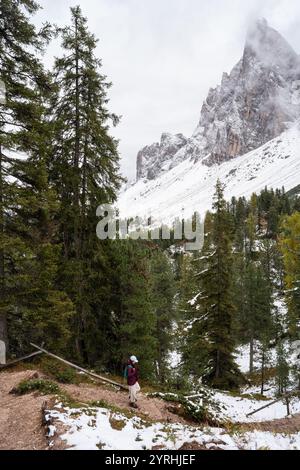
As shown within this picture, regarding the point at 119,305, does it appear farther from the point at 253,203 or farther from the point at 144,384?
the point at 253,203

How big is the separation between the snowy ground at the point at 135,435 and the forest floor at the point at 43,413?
0.20 meters

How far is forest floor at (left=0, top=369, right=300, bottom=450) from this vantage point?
7997 mm

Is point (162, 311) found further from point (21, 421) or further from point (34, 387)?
point (21, 421)

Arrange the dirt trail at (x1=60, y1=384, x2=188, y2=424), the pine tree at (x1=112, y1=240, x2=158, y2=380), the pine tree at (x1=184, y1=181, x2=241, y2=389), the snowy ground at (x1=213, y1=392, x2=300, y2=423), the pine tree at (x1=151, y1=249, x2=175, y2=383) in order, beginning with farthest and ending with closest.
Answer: the pine tree at (x1=151, y1=249, x2=175, y2=383) < the pine tree at (x1=184, y1=181, x2=241, y2=389) < the snowy ground at (x1=213, y1=392, x2=300, y2=423) < the pine tree at (x1=112, y1=240, x2=158, y2=380) < the dirt trail at (x1=60, y1=384, x2=188, y2=424)

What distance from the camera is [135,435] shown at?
8.20m

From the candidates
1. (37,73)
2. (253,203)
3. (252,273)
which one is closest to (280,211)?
(253,203)

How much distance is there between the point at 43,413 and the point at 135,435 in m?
2.36

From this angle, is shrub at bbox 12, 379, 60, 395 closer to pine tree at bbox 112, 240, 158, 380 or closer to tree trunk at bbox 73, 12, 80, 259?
tree trunk at bbox 73, 12, 80, 259

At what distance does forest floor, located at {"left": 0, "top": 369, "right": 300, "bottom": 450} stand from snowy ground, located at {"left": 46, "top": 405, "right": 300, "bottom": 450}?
0.20 meters

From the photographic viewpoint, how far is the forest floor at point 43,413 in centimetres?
800

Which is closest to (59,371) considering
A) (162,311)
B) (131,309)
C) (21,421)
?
(21,421)

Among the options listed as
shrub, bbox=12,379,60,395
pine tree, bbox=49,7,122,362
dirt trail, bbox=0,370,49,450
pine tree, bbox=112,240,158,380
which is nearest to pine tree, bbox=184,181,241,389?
pine tree, bbox=112,240,158,380

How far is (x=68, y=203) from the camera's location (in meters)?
17.1

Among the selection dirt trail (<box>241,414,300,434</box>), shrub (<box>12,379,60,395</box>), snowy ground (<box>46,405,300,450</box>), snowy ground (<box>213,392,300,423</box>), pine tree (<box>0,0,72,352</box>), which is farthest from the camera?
snowy ground (<box>213,392,300,423</box>)
